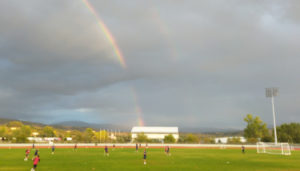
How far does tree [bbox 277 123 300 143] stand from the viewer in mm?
116188

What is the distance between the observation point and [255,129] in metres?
119

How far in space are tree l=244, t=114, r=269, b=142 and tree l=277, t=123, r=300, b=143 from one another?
6.68 m

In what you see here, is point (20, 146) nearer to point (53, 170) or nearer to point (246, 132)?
point (53, 170)

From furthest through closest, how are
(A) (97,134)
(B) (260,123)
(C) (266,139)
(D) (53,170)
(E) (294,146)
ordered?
(A) (97,134), (B) (260,123), (C) (266,139), (E) (294,146), (D) (53,170)

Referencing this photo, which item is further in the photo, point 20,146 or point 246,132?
point 246,132

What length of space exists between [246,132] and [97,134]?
328ft

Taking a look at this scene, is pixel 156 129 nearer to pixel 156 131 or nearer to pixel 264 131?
pixel 156 131

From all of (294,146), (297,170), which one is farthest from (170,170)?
(294,146)

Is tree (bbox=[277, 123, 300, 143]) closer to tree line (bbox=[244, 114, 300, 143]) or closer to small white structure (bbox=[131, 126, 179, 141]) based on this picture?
tree line (bbox=[244, 114, 300, 143])

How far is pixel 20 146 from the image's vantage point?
8900cm

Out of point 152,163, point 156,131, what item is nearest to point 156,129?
point 156,131

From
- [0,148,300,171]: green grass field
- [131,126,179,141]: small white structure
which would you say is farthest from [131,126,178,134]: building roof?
[0,148,300,171]: green grass field

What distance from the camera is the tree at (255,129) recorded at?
118506 millimetres

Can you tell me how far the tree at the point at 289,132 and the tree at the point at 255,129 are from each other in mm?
6684
